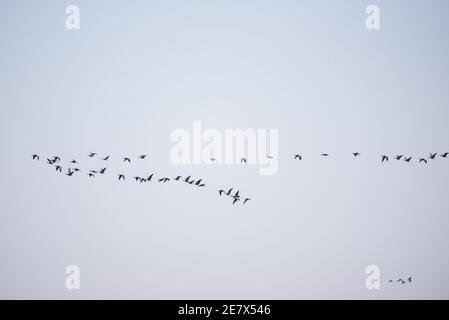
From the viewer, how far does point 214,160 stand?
806 inches
